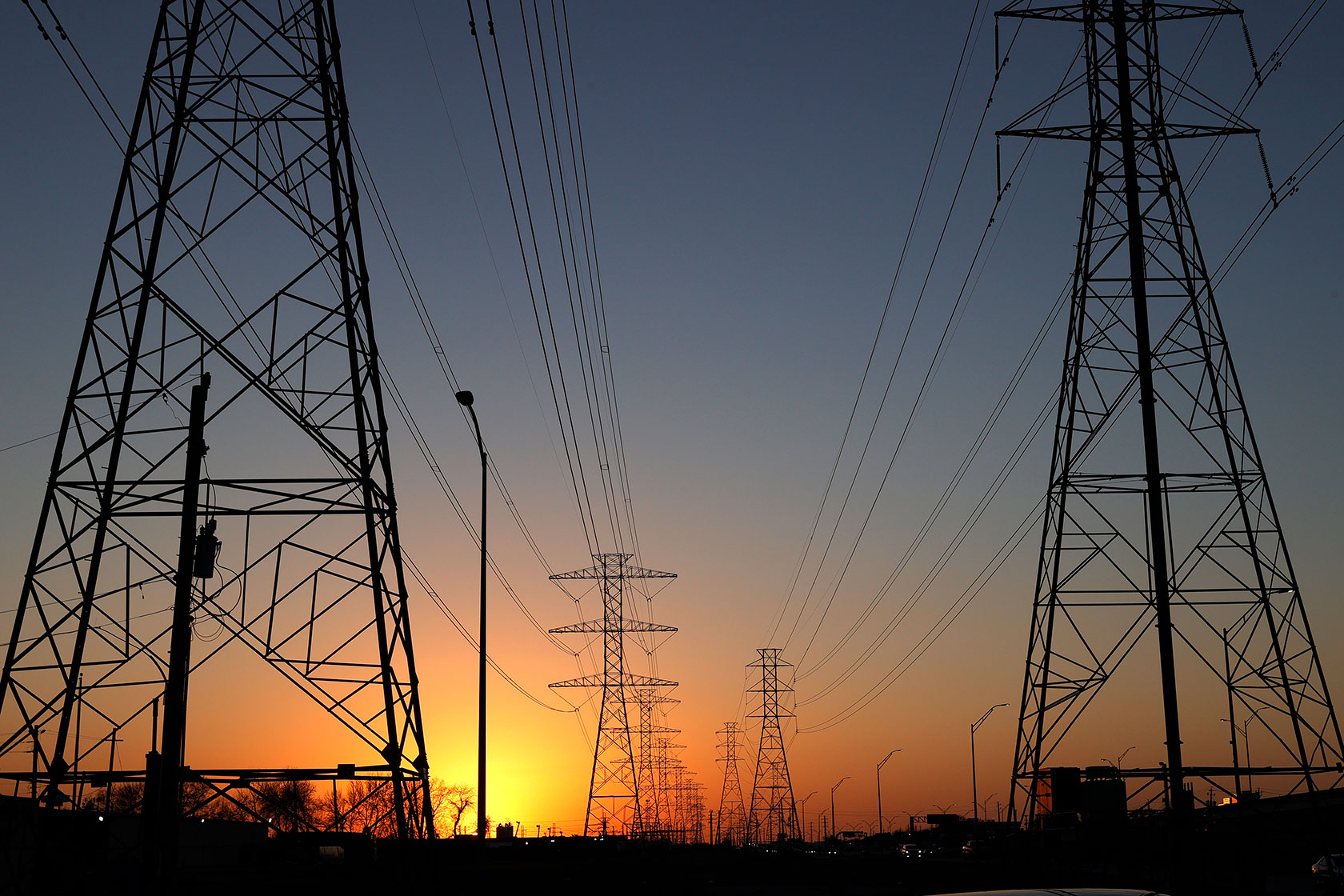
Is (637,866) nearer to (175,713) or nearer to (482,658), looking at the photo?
(482,658)

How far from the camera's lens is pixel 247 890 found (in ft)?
105

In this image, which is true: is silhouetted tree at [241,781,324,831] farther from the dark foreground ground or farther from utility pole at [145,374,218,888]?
utility pole at [145,374,218,888]

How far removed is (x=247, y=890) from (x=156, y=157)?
21.0 metres

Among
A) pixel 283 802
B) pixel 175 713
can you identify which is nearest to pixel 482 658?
pixel 175 713

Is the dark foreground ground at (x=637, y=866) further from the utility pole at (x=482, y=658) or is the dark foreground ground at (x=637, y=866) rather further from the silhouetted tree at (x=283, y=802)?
the silhouetted tree at (x=283, y=802)

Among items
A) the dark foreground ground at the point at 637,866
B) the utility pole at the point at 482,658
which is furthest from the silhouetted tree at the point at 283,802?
the utility pole at the point at 482,658

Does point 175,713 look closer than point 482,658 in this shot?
Yes

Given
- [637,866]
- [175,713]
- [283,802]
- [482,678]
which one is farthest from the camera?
[283,802]

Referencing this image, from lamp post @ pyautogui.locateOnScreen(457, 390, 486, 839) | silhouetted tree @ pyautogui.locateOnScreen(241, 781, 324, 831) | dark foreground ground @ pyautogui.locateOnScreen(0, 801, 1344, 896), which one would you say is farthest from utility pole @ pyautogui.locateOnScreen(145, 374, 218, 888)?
silhouetted tree @ pyautogui.locateOnScreen(241, 781, 324, 831)

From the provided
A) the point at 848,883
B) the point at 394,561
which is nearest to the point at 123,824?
the point at 848,883

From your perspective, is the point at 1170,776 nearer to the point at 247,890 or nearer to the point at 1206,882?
the point at 1206,882

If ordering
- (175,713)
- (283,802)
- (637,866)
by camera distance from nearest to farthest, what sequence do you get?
(175,713), (637,866), (283,802)

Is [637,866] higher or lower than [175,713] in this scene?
lower

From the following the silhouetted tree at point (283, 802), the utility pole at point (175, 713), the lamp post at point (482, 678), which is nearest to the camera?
the utility pole at point (175, 713)
